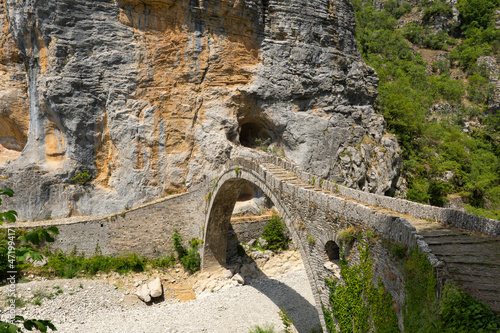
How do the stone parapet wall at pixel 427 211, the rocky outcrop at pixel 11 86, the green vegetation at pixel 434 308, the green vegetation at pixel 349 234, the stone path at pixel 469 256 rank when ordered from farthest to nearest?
the rocky outcrop at pixel 11 86, the green vegetation at pixel 349 234, the stone parapet wall at pixel 427 211, the stone path at pixel 469 256, the green vegetation at pixel 434 308

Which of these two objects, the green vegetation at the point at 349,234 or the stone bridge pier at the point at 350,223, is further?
the green vegetation at the point at 349,234

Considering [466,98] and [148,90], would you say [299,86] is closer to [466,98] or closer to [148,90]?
[148,90]

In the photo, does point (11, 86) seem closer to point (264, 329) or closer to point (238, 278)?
point (238, 278)

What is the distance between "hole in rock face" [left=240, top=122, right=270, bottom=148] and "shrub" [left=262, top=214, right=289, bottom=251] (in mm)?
5847

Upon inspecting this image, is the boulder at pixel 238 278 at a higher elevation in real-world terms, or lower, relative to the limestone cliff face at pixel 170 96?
lower

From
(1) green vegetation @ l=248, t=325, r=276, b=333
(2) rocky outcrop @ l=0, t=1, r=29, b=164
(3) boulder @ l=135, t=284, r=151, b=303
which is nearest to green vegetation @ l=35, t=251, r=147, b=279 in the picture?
(3) boulder @ l=135, t=284, r=151, b=303

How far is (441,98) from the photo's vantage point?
2814 cm

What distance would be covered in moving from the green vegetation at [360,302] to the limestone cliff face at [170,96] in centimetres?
1107

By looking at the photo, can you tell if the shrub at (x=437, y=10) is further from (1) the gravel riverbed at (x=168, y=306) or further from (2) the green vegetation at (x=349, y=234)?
(2) the green vegetation at (x=349, y=234)

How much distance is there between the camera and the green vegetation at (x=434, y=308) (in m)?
3.31

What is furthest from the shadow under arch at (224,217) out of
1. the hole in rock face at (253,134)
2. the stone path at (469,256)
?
the hole in rock face at (253,134)

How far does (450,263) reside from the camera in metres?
4.31

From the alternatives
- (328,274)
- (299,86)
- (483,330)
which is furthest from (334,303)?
(299,86)

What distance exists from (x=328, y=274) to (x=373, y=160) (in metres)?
12.9
